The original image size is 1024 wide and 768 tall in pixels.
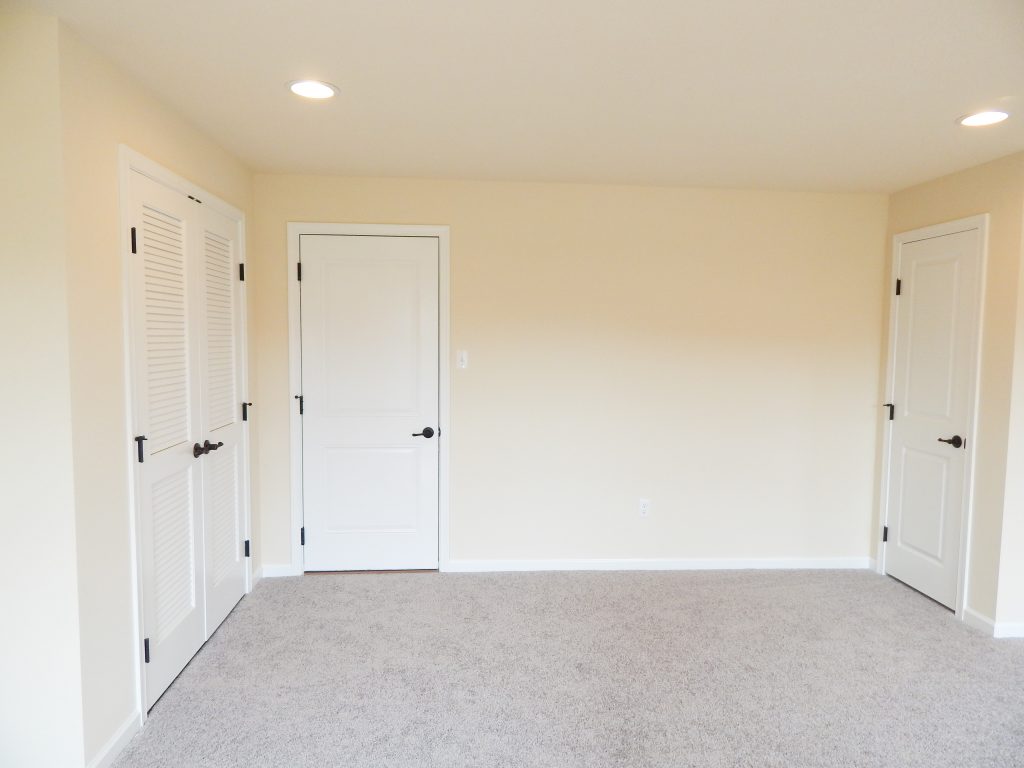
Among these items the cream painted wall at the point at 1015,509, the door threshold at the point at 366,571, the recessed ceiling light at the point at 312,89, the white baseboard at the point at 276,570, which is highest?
the recessed ceiling light at the point at 312,89

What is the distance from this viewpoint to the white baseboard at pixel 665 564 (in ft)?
12.1

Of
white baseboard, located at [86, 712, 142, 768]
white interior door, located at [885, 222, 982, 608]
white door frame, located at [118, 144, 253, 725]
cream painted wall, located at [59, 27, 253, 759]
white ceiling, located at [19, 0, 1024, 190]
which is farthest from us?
white interior door, located at [885, 222, 982, 608]

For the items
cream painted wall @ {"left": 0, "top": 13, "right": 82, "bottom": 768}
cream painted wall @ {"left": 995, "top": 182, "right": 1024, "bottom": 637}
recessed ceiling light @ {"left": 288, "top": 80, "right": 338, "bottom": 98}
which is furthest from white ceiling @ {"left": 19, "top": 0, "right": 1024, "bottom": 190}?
cream painted wall @ {"left": 995, "top": 182, "right": 1024, "bottom": 637}

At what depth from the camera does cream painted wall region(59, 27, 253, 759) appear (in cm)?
181

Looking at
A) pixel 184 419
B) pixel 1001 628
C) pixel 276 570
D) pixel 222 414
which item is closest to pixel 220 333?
pixel 222 414

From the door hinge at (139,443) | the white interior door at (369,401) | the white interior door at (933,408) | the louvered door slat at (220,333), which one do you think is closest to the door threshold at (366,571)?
the white interior door at (369,401)

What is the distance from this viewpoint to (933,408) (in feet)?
11.0

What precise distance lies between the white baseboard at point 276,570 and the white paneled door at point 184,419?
32cm

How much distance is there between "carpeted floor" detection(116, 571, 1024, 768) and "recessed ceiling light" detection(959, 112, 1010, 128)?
94.5 inches

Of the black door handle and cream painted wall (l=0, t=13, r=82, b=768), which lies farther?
the black door handle

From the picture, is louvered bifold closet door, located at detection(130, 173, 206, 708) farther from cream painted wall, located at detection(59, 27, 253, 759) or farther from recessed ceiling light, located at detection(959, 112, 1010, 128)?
recessed ceiling light, located at detection(959, 112, 1010, 128)

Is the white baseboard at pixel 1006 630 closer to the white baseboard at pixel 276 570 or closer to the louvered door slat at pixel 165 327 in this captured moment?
the white baseboard at pixel 276 570

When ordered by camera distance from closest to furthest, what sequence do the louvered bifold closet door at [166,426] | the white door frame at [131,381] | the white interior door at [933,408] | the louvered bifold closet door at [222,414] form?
the white door frame at [131,381] < the louvered bifold closet door at [166,426] < the louvered bifold closet door at [222,414] < the white interior door at [933,408]

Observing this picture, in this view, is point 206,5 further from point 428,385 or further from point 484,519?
point 484,519
